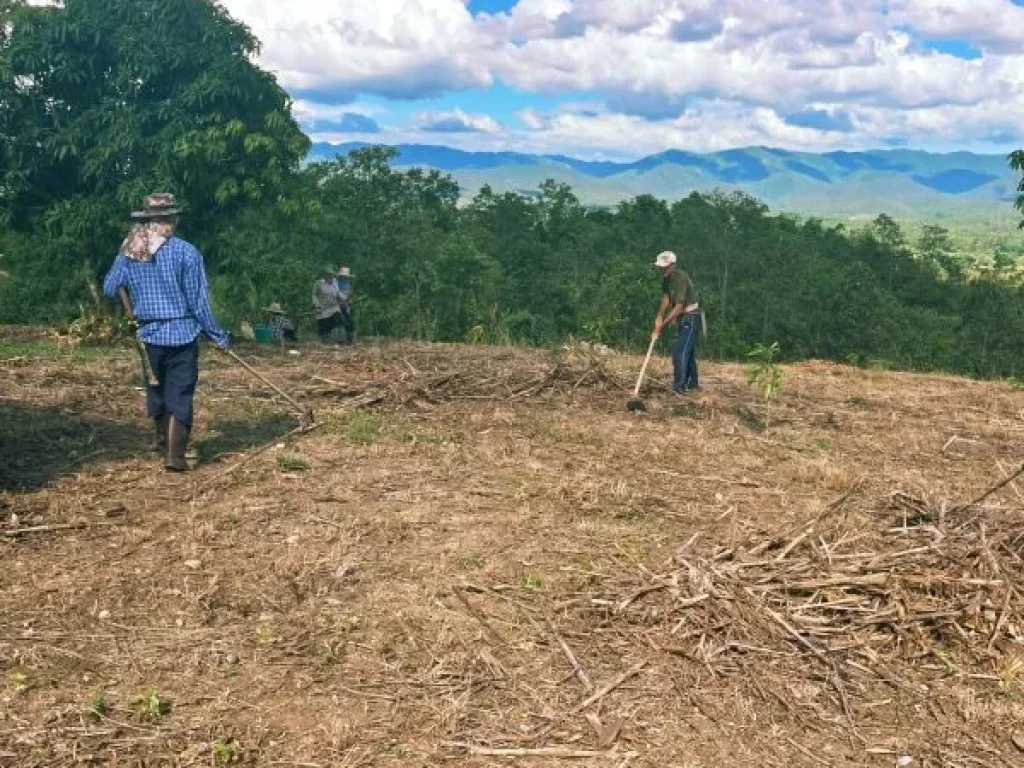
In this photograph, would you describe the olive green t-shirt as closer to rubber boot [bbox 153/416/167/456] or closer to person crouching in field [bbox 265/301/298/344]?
rubber boot [bbox 153/416/167/456]

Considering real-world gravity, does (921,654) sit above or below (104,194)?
below

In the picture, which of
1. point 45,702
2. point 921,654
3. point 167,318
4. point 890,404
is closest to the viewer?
point 45,702

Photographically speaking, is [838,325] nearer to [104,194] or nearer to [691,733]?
[104,194]

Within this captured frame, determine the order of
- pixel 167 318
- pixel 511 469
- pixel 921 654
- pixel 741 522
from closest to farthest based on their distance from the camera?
pixel 921 654, pixel 741 522, pixel 167 318, pixel 511 469

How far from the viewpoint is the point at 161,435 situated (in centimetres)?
676

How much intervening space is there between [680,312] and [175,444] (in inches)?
209

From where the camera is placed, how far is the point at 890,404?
1057 centimetres

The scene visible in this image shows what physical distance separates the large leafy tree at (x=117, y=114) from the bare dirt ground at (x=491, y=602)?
5904 mm

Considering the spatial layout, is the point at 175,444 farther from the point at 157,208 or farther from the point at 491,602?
the point at 491,602

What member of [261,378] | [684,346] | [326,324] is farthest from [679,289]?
[326,324]

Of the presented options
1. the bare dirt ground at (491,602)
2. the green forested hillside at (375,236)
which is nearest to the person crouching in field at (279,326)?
the green forested hillside at (375,236)

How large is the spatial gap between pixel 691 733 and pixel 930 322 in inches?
1501

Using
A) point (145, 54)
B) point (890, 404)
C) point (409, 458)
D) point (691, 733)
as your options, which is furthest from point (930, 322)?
point (691, 733)

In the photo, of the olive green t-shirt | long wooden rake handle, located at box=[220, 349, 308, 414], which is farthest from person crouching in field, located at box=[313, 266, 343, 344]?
long wooden rake handle, located at box=[220, 349, 308, 414]
